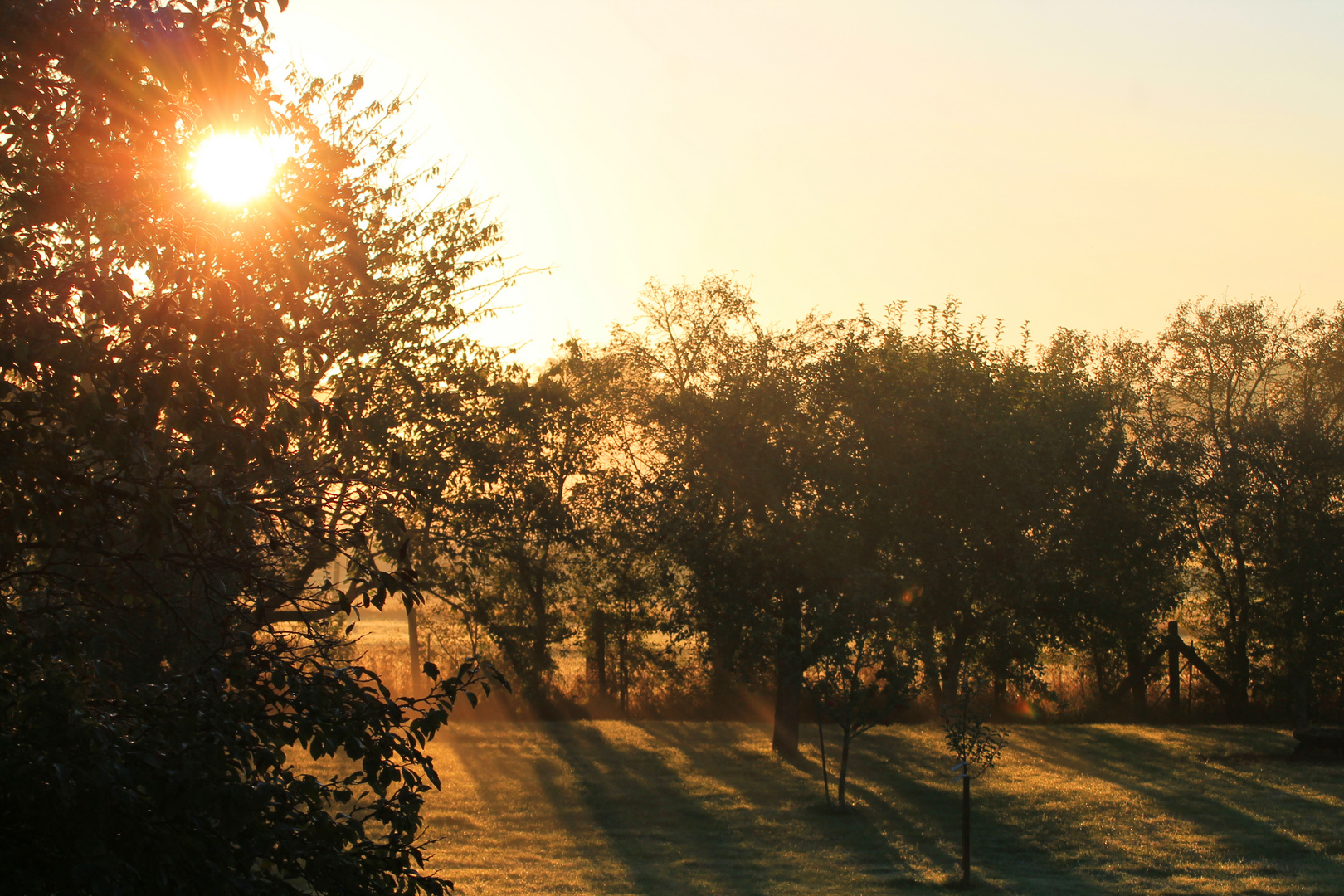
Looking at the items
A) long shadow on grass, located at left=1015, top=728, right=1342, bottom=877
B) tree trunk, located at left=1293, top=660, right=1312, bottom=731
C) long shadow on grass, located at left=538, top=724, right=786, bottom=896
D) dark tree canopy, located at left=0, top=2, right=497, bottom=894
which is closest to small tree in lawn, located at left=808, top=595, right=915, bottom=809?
long shadow on grass, located at left=538, top=724, right=786, bottom=896

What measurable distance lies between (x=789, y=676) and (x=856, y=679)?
3.21 meters

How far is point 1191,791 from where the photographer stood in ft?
63.6

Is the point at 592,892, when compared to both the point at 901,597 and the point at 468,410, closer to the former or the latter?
the point at 468,410

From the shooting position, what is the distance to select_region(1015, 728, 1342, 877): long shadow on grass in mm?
14727

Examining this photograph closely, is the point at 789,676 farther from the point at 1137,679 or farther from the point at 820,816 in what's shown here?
the point at 1137,679

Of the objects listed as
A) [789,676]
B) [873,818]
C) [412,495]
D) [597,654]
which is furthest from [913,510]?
[412,495]

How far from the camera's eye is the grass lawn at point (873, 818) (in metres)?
13.3

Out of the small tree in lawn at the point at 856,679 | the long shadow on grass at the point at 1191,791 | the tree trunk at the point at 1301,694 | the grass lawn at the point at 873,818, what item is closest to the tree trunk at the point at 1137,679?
the long shadow on grass at the point at 1191,791

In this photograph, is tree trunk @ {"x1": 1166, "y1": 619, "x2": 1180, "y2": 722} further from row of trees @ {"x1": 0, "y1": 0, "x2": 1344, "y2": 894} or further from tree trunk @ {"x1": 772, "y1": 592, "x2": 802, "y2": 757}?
tree trunk @ {"x1": 772, "y1": 592, "x2": 802, "y2": 757}

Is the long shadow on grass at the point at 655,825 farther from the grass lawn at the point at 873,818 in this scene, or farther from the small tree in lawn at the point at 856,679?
the small tree in lawn at the point at 856,679

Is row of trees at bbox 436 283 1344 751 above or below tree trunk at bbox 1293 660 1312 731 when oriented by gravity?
above

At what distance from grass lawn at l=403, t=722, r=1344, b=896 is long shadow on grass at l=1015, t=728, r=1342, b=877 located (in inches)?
2.2

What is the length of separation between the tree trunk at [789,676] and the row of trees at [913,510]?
0.07m

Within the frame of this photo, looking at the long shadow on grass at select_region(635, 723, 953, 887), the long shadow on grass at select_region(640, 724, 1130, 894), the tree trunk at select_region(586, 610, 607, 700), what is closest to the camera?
the long shadow on grass at select_region(640, 724, 1130, 894)
